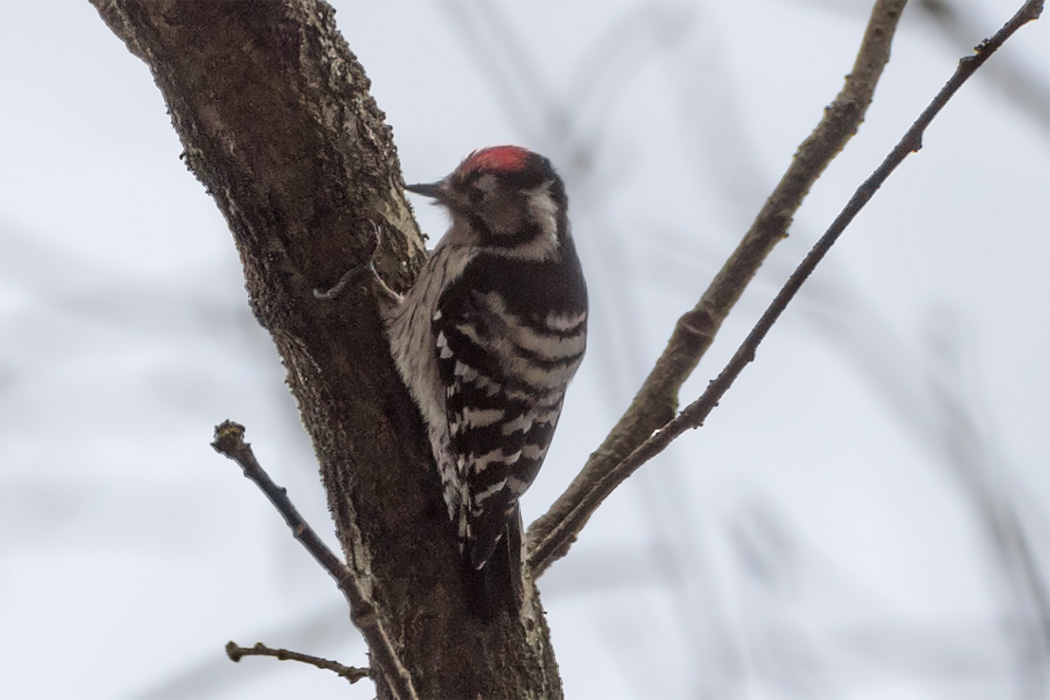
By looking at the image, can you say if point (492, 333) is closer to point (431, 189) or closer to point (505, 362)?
point (505, 362)

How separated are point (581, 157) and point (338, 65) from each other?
0.83 metres

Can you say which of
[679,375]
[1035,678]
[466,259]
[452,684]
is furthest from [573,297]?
[1035,678]

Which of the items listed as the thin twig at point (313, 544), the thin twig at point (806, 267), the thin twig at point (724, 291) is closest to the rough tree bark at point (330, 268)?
the thin twig at point (724, 291)

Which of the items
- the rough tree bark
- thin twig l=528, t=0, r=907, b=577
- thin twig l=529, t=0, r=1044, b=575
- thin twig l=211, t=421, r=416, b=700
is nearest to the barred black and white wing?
thin twig l=528, t=0, r=907, b=577

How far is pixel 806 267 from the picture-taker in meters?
2.38

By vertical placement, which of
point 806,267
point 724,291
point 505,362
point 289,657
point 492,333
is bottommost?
point 289,657

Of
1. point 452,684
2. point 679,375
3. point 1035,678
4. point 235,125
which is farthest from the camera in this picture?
point 679,375

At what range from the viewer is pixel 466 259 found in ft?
12.5

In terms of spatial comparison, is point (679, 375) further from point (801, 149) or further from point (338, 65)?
point (338, 65)

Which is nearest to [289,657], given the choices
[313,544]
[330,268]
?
[313,544]

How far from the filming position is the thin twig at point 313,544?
1889 millimetres

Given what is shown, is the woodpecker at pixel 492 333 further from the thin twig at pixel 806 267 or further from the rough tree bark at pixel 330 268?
the thin twig at pixel 806 267

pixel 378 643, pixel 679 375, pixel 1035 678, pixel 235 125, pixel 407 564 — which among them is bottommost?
A: pixel 1035 678

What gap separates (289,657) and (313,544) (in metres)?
0.44
